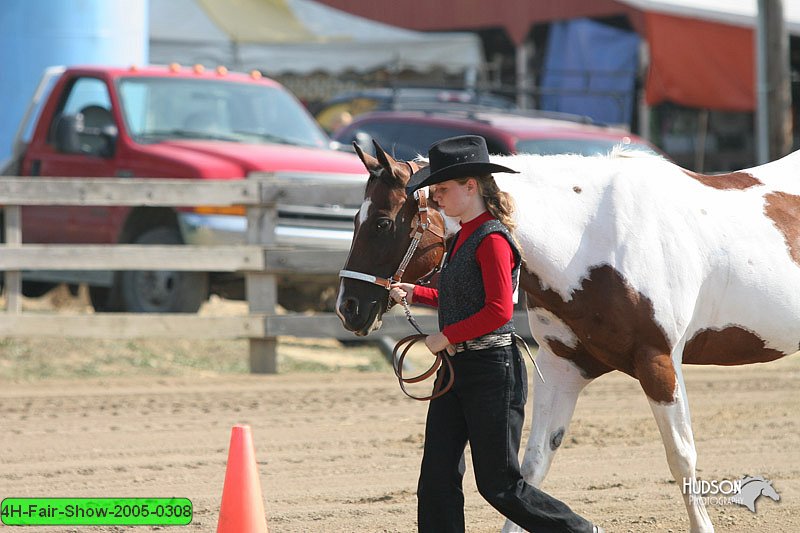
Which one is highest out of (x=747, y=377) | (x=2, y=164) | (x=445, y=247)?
(x=445, y=247)

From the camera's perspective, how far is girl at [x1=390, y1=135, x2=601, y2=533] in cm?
435

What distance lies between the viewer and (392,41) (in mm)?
22766

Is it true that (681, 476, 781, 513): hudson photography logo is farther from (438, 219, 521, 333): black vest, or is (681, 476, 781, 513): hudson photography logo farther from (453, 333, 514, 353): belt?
(438, 219, 521, 333): black vest

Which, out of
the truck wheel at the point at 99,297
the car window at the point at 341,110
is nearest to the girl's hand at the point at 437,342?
the truck wheel at the point at 99,297

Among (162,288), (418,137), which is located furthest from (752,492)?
(418,137)

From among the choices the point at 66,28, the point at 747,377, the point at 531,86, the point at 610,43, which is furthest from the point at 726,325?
the point at 531,86

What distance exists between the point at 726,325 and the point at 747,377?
16.3ft

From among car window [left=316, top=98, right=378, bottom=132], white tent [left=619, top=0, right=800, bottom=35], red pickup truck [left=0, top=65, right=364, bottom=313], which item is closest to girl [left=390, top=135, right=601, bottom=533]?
red pickup truck [left=0, top=65, right=364, bottom=313]

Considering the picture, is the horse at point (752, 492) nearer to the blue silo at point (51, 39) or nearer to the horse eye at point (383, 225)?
the horse eye at point (383, 225)

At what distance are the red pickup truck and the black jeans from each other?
19.4ft

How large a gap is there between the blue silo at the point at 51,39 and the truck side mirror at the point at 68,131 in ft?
10.2

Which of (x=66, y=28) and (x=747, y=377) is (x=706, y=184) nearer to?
(x=747, y=377)

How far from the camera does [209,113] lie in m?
11.2

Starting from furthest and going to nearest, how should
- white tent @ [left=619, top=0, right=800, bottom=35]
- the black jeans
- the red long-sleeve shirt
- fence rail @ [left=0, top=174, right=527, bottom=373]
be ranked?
white tent @ [left=619, top=0, right=800, bottom=35] → fence rail @ [left=0, top=174, right=527, bottom=373] → the black jeans → the red long-sleeve shirt
